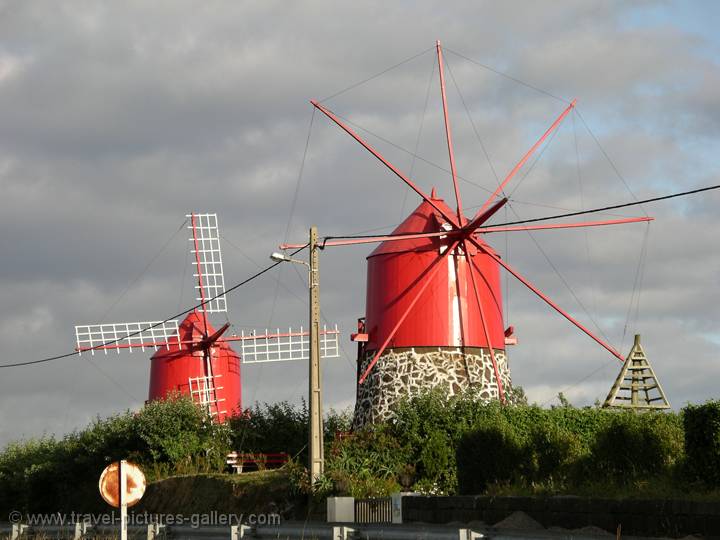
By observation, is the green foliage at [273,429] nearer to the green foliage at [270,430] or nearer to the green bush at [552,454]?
the green foliage at [270,430]

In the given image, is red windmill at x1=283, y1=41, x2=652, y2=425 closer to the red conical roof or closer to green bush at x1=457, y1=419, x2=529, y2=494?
the red conical roof

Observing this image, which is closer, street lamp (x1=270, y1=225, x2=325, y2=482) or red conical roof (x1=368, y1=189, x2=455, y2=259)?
street lamp (x1=270, y1=225, x2=325, y2=482)

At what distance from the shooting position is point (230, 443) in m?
43.5

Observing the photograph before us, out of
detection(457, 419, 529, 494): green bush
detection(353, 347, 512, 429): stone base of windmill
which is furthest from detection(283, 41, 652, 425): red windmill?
detection(457, 419, 529, 494): green bush

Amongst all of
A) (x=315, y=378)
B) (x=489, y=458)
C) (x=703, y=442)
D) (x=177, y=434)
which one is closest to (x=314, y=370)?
(x=315, y=378)

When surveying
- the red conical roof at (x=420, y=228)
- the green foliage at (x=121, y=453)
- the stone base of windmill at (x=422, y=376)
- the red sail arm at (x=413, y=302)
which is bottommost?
the green foliage at (x=121, y=453)

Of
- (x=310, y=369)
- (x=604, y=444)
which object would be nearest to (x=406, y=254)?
(x=310, y=369)

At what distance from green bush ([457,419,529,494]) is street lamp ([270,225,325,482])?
12.2 feet

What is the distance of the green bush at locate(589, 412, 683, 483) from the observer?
78.7ft

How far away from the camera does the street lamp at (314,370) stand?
1104 inches

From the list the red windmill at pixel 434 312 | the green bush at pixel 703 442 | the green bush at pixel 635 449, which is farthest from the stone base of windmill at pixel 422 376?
the green bush at pixel 703 442

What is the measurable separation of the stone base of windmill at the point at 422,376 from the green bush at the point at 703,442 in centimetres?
1725

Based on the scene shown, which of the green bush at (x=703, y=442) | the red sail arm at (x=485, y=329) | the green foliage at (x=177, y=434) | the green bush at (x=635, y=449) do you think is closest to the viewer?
the green bush at (x=703, y=442)

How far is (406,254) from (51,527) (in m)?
17.5
